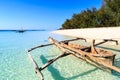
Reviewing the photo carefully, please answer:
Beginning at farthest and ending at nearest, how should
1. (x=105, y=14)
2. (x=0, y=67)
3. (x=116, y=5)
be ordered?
1. (x=105, y=14)
2. (x=116, y=5)
3. (x=0, y=67)

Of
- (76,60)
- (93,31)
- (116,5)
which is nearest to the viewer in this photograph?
(76,60)

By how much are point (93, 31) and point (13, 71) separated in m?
13.0

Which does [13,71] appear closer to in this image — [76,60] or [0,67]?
[0,67]

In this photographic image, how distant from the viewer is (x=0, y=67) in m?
7.21

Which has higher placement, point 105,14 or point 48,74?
point 105,14

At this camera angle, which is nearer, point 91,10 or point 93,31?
point 93,31

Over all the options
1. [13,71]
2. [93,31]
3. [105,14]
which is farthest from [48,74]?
[105,14]

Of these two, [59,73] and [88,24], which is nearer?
[59,73]

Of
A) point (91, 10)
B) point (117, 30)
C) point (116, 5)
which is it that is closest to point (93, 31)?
point (117, 30)

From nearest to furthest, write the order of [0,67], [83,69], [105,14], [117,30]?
[83,69] < [0,67] < [117,30] < [105,14]

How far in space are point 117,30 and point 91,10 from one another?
63.3ft

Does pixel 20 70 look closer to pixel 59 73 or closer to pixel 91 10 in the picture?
pixel 59 73

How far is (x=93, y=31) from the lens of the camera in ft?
59.3

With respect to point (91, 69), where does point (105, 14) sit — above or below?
above
